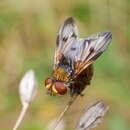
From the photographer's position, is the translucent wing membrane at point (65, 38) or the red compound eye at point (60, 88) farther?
the translucent wing membrane at point (65, 38)

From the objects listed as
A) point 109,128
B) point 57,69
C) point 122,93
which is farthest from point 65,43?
point 122,93

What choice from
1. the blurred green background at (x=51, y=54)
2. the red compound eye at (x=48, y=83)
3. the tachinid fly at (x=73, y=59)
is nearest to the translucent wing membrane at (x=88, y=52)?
the tachinid fly at (x=73, y=59)

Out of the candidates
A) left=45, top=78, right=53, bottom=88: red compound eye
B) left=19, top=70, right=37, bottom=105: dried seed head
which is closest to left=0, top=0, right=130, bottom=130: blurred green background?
left=19, top=70, right=37, bottom=105: dried seed head

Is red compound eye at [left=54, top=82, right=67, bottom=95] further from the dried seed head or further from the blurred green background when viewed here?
the blurred green background

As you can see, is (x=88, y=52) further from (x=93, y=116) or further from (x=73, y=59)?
(x=93, y=116)

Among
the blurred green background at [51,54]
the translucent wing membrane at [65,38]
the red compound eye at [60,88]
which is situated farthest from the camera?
the blurred green background at [51,54]

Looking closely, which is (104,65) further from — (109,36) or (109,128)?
(109,36)

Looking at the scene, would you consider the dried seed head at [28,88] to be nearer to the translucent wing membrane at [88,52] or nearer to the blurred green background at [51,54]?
the translucent wing membrane at [88,52]
